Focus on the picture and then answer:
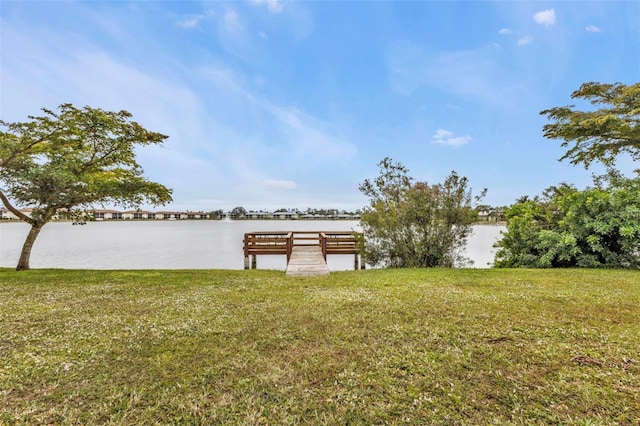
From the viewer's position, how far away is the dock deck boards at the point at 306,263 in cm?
934

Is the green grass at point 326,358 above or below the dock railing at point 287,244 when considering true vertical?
below

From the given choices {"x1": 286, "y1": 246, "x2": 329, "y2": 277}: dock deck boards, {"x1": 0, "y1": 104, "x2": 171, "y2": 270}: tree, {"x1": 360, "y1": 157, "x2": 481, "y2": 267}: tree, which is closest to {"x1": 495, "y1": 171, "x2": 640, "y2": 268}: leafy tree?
Answer: {"x1": 360, "y1": 157, "x2": 481, "y2": 267}: tree

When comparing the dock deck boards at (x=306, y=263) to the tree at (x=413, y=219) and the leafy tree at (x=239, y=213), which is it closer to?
the tree at (x=413, y=219)

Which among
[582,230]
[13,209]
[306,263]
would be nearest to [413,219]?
[306,263]

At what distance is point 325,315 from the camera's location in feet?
15.9

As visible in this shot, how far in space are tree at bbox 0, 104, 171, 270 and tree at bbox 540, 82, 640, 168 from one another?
54.0ft

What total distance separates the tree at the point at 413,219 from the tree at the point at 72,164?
841 cm

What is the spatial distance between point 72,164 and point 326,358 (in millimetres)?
10703

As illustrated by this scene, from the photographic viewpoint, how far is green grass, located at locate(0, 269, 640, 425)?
2.44 meters

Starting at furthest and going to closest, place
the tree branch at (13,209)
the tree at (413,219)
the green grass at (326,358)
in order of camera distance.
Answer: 1. the tree branch at (13,209)
2. the tree at (413,219)
3. the green grass at (326,358)

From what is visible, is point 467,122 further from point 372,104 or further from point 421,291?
point 421,291

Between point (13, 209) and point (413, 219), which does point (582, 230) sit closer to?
point (413, 219)

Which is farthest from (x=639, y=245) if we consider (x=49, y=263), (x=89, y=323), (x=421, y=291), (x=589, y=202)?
(x=49, y=263)

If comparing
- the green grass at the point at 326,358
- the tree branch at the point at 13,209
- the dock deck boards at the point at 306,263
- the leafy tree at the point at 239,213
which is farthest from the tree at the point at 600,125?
the leafy tree at the point at 239,213
